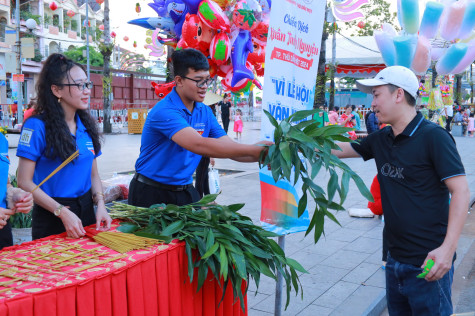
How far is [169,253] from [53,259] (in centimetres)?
50

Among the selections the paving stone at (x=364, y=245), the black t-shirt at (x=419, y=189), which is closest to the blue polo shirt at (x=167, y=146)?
the black t-shirt at (x=419, y=189)

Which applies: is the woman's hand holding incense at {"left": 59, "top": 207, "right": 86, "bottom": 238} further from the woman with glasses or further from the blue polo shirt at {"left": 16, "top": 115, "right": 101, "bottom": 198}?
the blue polo shirt at {"left": 16, "top": 115, "right": 101, "bottom": 198}

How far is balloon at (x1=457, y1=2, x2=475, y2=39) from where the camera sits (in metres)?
6.13

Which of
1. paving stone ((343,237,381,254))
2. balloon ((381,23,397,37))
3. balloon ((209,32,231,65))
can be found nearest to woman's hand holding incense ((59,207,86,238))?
balloon ((209,32,231,65))

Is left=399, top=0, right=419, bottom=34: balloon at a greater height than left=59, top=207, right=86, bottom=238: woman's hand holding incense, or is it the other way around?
left=399, top=0, right=419, bottom=34: balloon

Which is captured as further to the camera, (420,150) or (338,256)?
(338,256)

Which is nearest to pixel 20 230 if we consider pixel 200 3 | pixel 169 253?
pixel 200 3

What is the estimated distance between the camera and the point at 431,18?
5984 mm

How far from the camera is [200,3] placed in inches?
180

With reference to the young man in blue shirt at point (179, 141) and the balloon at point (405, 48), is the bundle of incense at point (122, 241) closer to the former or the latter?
the young man in blue shirt at point (179, 141)

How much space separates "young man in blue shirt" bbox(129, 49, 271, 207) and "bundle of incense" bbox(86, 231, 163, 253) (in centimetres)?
62

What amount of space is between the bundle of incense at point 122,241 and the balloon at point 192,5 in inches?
115

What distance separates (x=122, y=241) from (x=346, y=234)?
14.3 feet

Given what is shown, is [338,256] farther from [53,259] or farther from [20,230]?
[53,259]
